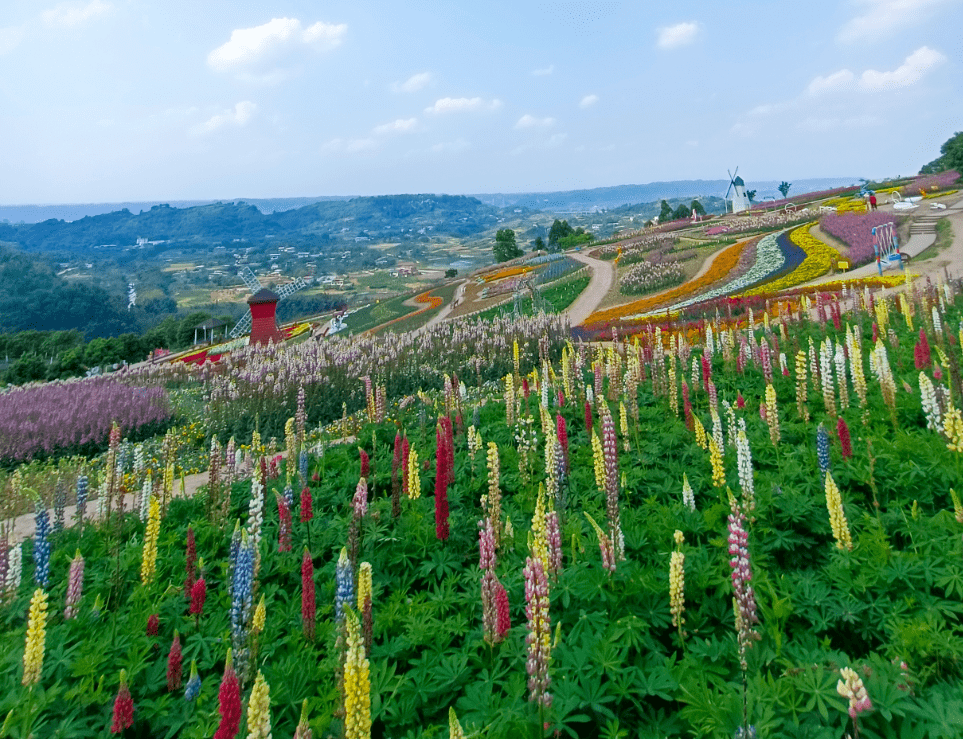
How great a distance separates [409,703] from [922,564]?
382 cm

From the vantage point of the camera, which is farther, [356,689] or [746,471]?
[746,471]

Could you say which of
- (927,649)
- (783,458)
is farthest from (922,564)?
(783,458)

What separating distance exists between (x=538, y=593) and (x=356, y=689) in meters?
1.04

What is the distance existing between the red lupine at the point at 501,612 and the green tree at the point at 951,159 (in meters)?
82.9

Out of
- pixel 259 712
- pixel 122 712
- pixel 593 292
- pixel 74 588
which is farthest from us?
pixel 593 292

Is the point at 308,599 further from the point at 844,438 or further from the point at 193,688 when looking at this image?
the point at 844,438

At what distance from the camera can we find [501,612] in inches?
143

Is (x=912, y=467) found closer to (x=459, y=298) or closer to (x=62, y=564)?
(x=62, y=564)

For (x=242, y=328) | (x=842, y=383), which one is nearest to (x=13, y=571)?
(x=842, y=383)

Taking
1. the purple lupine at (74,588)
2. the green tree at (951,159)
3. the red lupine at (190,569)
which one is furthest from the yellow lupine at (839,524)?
the green tree at (951,159)

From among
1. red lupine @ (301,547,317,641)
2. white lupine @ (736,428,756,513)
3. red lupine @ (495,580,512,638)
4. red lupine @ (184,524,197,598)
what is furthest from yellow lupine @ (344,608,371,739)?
white lupine @ (736,428,756,513)

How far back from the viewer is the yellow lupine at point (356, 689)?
246 cm

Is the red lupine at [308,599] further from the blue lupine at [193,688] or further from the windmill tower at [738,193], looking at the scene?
the windmill tower at [738,193]

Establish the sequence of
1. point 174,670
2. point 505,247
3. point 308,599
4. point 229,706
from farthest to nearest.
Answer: point 505,247
point 308,599
point 174,670
point 229,706
